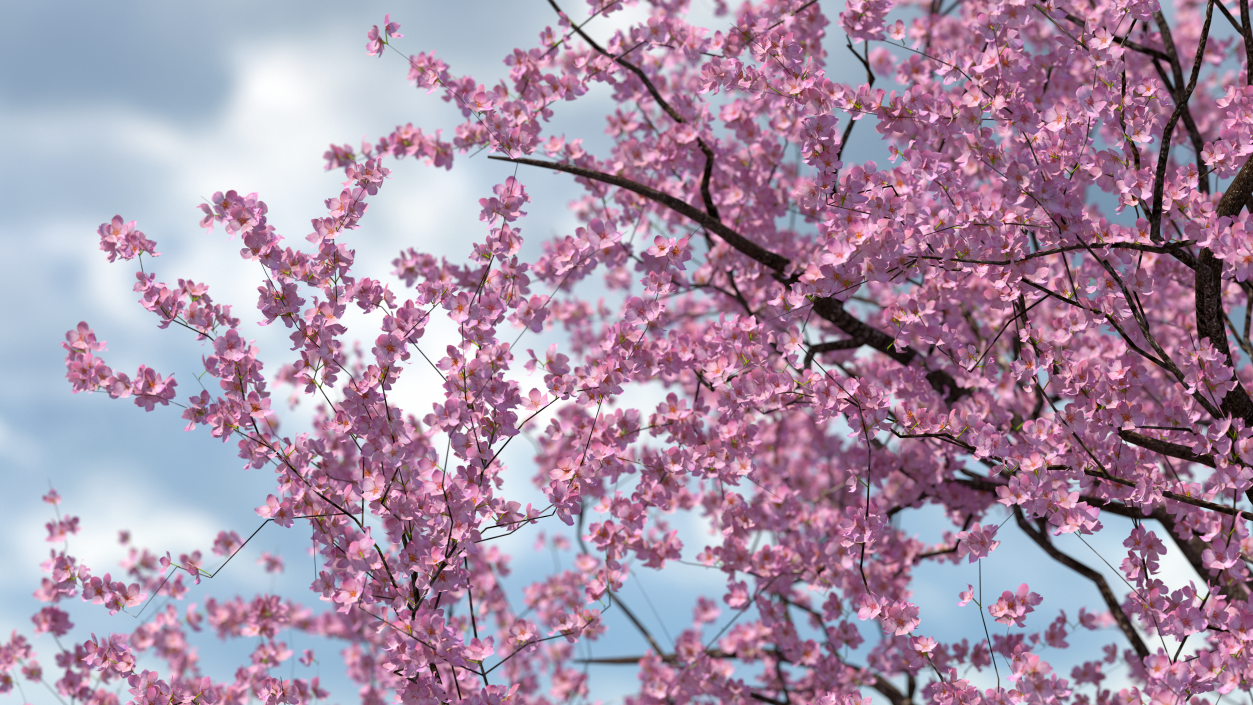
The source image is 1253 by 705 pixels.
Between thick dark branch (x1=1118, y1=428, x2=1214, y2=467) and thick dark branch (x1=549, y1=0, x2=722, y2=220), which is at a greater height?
thick dark branch (x1=549, y1=0, x2=722, y2=220)

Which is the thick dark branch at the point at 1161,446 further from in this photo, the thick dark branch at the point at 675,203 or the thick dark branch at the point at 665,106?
the thick dark branch at the point at 665,106

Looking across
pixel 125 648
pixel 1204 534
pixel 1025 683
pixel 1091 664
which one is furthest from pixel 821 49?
pixel 125 648

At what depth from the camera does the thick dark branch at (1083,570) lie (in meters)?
5.20

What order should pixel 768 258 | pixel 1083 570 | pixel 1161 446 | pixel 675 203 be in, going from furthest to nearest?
1. pixel 1083 570
2. pixel 768 258
3. pixel 675 203
4. pixel 1161 446

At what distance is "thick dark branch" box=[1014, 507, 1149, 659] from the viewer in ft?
17.1

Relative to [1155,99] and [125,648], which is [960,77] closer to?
[1155,99]

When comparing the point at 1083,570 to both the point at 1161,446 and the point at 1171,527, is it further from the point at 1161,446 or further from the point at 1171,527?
the point at 1161,446

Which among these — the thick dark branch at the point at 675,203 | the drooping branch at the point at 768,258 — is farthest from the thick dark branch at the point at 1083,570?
the thick dark branch at the point at 675,203

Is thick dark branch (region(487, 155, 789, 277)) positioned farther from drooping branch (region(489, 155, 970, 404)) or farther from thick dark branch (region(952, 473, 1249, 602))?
thick dark branch (region(952, 473, 1249, 602))

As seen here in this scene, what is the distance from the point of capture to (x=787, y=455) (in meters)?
7.68

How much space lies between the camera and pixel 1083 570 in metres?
5.41

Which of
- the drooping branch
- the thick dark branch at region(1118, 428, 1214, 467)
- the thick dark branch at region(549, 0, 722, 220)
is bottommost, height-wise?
the thick dark branch at region(1118, 428, 1214, 467)

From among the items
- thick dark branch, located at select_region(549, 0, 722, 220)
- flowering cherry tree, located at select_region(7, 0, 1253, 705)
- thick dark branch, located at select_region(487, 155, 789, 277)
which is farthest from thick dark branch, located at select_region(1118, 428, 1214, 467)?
thick dark branch, located at select_region(549, 0, 722, 220)

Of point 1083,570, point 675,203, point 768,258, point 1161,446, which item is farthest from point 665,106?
point 1083,570
